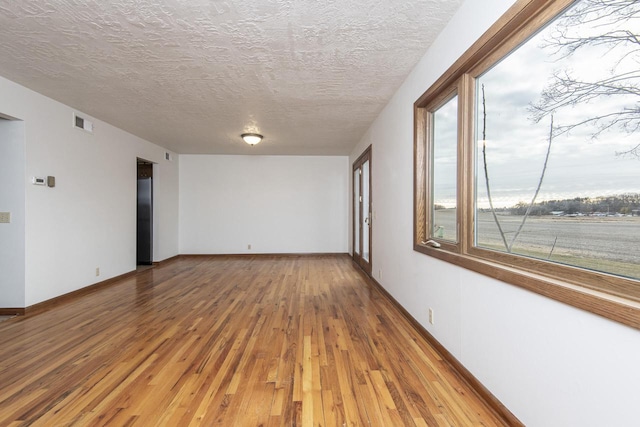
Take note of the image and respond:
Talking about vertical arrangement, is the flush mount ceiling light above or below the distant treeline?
above

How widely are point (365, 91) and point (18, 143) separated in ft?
13.6

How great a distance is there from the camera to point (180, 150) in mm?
7094

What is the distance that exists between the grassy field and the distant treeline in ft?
0.09

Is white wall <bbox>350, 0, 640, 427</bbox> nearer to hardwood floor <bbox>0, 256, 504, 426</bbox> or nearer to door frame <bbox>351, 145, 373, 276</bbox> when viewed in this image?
hardwood floor <bbox>0, 256, 504, 426</bbox>

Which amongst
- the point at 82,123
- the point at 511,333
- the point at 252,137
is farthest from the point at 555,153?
the point at 82,123

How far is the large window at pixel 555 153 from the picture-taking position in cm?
112

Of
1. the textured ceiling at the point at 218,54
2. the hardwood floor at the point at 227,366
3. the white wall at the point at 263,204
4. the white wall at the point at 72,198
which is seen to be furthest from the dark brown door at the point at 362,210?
the white wall at the point at 72,198

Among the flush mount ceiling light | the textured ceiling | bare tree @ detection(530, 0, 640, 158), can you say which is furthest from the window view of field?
the flush mount ceiling light

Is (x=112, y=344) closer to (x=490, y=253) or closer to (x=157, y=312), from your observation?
(x=157, y=312)

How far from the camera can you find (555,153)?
145 centimetres

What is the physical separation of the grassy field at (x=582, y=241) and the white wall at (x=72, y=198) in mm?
4964

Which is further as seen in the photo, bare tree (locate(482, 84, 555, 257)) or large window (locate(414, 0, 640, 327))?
bare tree (locate(482, 84, 555, 257))

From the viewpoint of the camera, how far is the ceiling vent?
13.8ft

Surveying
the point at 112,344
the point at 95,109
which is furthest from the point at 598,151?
the point at 95,109
